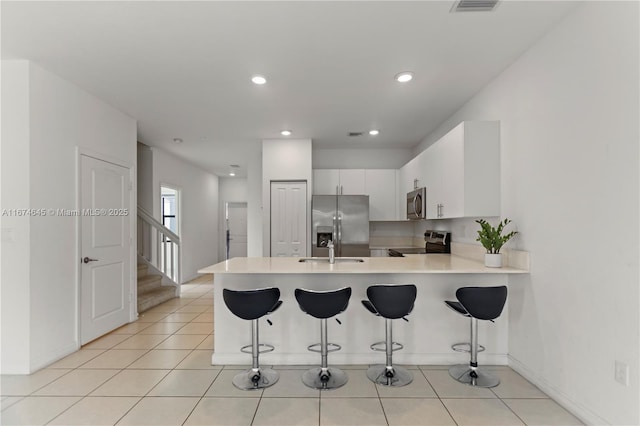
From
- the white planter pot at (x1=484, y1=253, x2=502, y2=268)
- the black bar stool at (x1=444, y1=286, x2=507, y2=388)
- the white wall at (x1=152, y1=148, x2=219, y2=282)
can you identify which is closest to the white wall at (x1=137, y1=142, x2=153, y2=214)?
the white wall at (x1=152, y1=148, x2=219, y2=282)

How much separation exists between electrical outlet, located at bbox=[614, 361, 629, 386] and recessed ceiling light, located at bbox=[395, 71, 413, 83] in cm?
260

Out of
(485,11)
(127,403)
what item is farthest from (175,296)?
(485,11)

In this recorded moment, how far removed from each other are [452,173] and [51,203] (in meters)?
3.94

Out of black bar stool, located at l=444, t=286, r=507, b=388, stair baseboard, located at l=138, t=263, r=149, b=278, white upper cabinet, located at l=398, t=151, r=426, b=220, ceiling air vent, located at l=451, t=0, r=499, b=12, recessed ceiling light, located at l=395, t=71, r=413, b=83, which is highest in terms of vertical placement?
ceiling air vent, located at l=451, t=0, r=499, b=12

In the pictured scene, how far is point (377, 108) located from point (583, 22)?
2.09 metres

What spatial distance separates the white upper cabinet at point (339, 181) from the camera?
5.61 meters

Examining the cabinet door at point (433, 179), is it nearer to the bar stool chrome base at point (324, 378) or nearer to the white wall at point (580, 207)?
the white wall at point (580, 207)

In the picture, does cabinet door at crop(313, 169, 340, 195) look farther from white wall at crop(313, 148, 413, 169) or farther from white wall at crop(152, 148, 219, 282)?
white wall at crop(152, 148, 219, 282)

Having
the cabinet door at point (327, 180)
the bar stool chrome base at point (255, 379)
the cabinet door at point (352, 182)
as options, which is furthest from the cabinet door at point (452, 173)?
the bar stool chrome base at point (255, 379)

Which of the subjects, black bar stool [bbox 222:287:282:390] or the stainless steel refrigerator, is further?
the stainless steel refrigerator

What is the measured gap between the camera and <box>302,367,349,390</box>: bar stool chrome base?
2602 millimetres

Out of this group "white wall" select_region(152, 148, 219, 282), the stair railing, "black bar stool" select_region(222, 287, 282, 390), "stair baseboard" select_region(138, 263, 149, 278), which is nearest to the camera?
"black bar stool" select_region(222, 287, 282, 390)

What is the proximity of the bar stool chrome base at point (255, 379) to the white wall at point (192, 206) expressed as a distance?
14.2 ft

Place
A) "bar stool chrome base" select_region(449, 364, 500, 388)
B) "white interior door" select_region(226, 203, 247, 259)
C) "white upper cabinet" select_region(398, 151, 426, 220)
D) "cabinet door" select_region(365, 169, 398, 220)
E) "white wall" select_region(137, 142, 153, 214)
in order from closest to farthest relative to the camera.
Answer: "bar stool chrome base" select_region(449, 364, 500, 388), "white upper cabinet" select_region(398, 151, 426, 220), "cabinet door" select_region(365, 169, 398, 220), "white wall" select_region(137, 142, 153, 214), "white interior door" select_region(226, 203, 247, 259)
